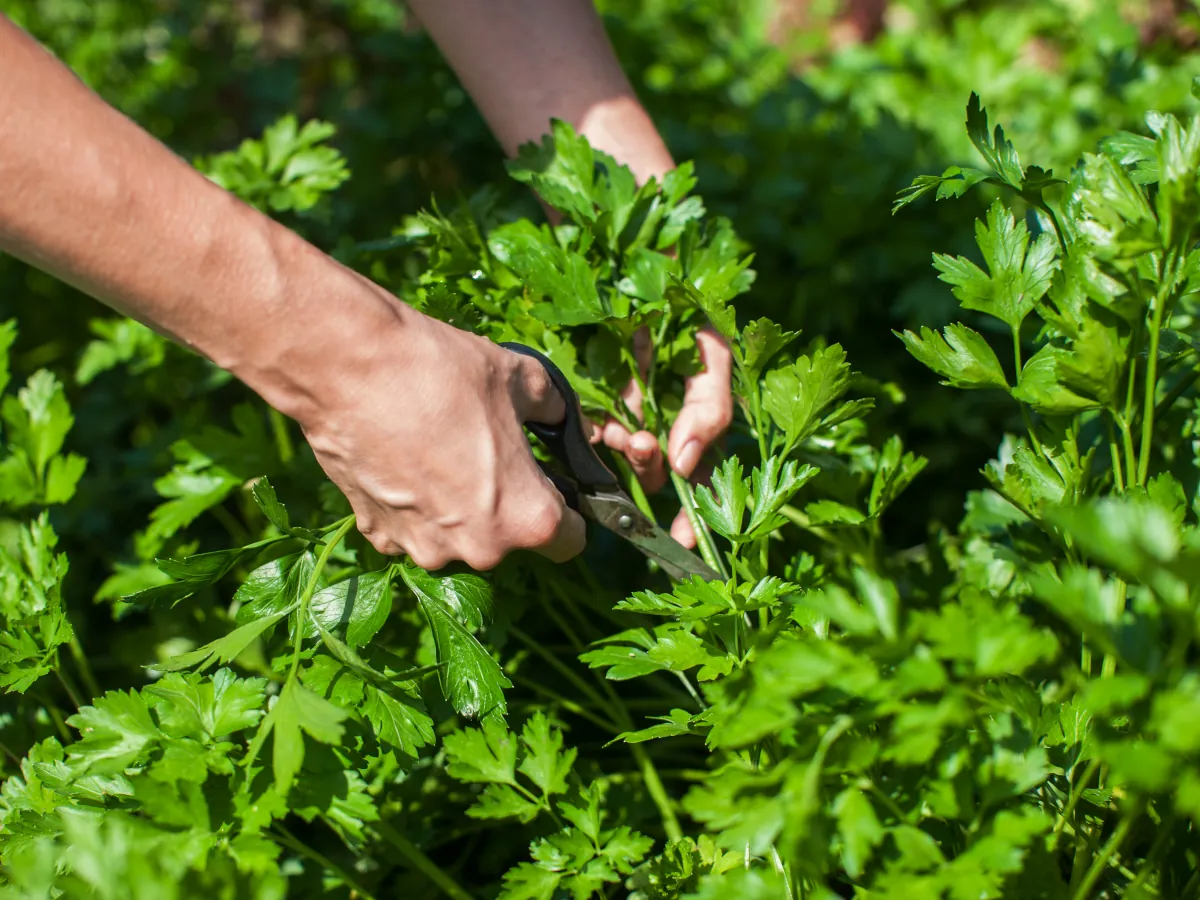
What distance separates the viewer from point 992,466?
117 cm

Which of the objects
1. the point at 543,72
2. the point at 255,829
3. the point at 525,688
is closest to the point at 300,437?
the point at 525,688

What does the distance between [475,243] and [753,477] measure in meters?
0.56

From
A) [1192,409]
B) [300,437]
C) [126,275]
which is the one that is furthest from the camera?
[300,437]

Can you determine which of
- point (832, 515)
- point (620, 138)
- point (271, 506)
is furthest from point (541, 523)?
point (620, 138)

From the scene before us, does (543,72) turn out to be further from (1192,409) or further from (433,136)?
(1192,409)

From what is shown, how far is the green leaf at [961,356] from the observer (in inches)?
43.8

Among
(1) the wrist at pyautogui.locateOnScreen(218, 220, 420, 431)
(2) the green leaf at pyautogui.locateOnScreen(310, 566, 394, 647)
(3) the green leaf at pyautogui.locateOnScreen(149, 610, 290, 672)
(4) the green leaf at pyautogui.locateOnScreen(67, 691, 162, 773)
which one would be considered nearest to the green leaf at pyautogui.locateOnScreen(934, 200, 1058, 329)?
(1) the wrist at pyautogui.locateOnScreen(218, 220, 420, 431)

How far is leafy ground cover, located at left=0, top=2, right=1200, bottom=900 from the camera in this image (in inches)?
32.3

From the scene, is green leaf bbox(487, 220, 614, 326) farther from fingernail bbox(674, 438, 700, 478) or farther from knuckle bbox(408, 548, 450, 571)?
knuckle bbox(408, 548, 450, 571)

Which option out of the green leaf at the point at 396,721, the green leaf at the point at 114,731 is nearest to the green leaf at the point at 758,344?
the green leaf at the point at 396,721

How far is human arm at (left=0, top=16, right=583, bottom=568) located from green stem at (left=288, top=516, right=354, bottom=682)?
5cm

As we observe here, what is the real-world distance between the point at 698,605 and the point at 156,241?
64cm

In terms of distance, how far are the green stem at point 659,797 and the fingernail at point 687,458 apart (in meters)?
0.36

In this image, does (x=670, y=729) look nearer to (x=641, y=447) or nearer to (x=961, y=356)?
(x=641, y=447)
